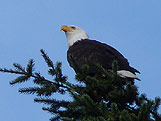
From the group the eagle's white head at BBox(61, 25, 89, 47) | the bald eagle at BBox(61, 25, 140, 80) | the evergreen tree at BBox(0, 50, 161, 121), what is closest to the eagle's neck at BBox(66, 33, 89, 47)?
the eagle's white head at BBox(61, 25, 89, 47)

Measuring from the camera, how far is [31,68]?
343cm

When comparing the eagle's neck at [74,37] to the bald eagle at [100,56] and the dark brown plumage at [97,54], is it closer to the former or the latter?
the bald eagle at [100,56]

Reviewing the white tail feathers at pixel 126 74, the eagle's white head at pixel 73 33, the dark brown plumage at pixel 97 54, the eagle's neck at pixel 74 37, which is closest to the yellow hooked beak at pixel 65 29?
the eagle's white head at pixel 73 33

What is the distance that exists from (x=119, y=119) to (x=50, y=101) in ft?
3.90

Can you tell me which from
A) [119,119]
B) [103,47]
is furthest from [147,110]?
[103,47]

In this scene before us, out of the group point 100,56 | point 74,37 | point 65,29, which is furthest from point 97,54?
point 65,29

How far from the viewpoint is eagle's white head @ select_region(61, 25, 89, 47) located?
25.7ft

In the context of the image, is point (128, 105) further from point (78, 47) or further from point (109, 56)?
point (78, 47)

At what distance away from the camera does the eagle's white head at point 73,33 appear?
25.7 ft

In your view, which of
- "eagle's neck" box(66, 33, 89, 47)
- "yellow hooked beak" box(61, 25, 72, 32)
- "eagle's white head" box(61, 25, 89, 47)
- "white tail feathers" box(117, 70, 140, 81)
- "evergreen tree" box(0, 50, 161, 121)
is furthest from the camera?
"yellow hooked beak" box(61, 25, 72, 32)

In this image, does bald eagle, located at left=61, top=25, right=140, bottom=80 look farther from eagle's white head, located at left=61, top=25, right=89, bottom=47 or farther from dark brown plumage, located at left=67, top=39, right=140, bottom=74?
eagle's white head, located at left=61, top=25, right=89, bottom=47

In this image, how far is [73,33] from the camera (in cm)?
800

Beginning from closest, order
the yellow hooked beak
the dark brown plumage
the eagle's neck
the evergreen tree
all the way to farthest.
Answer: the evergreen tree
the dark brown plumage
the eagle's neck
the yellow hooked beak

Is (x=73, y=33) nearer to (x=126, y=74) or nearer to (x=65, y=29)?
(x=65, y=29)
